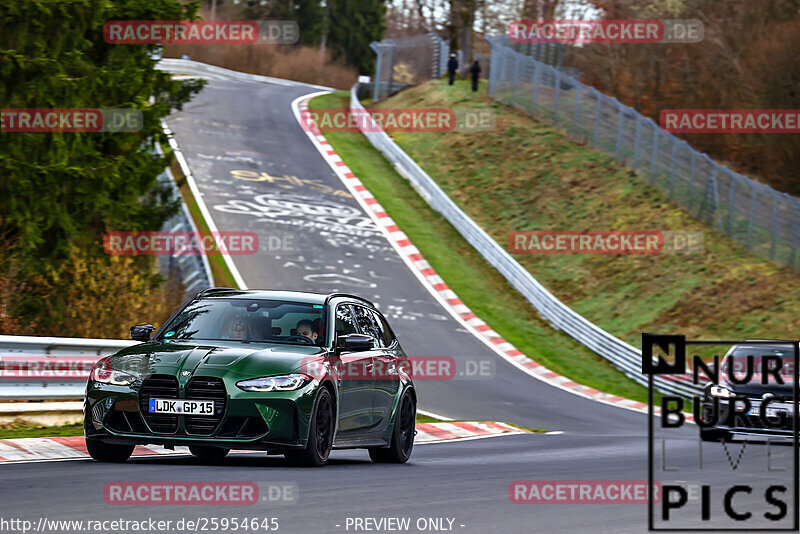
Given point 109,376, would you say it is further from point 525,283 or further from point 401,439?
point 525,283

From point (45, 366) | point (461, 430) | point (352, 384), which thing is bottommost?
point (461, 430)

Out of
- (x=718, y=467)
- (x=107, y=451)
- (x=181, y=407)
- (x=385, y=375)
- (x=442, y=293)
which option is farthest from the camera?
(x=442, y=293)

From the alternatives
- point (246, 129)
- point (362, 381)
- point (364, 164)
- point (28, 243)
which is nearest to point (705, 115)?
point (364, 164)

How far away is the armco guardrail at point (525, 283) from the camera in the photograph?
27.0 meters

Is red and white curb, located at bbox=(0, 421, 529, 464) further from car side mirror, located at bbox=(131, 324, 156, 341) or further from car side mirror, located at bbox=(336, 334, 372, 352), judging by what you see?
car side mirror, located at bbox=(336, 334, 372, 352)

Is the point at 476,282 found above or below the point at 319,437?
below

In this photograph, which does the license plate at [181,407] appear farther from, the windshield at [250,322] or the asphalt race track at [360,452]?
the windshield at [250,322]

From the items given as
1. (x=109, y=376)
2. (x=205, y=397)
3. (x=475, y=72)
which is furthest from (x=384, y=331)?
(x=475, y=72)

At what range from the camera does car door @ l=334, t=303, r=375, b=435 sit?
10766 mm

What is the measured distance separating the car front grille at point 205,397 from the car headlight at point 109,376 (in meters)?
0.51

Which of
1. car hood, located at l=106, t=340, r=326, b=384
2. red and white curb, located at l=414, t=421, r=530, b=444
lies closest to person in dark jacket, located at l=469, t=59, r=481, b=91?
red and white curb, located at l=414, t=421, r=530, b=444

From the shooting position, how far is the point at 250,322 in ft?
35.4

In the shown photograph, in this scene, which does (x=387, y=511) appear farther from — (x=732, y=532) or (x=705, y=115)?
(x=705, y=115)

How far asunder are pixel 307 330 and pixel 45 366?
423 centimetres
